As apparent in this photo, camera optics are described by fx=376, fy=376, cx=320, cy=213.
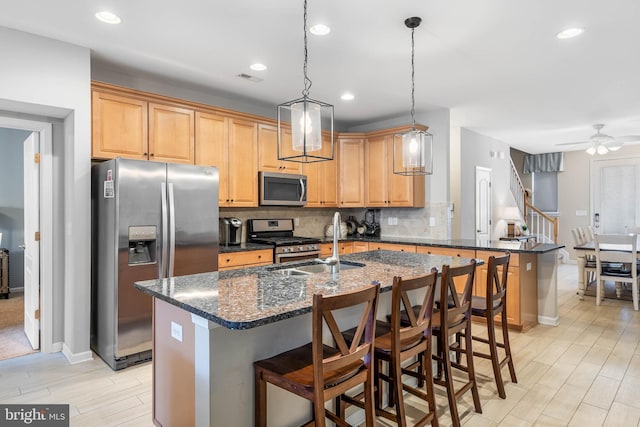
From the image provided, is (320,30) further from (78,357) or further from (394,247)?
(78,357)

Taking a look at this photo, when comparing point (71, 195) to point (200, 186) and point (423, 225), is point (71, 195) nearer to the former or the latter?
point (200, 186)

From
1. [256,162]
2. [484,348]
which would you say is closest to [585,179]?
[484,348]

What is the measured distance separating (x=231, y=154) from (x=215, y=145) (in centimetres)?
23

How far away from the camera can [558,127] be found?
20.8 ft

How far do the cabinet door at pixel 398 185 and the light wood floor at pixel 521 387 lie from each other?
2.14 metres

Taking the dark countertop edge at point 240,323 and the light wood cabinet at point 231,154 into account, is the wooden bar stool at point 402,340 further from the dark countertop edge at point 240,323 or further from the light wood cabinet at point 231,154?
the light wood cabinet at point 231,154

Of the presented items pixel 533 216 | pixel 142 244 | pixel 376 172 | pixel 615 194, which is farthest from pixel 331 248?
pixel 615 194

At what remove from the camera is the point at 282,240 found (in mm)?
4574

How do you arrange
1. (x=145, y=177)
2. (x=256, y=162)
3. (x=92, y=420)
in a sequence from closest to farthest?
(x=92, y=420) → (x=145, y=177) → (x=256, y=162)

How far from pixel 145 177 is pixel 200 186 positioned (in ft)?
1.62

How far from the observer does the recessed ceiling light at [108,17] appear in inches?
103

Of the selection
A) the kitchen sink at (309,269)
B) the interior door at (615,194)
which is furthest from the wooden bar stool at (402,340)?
the interior door at (615,194)

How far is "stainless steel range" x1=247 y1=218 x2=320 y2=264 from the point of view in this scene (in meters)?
4.41

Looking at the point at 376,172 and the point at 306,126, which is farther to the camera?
the point at 376,172
